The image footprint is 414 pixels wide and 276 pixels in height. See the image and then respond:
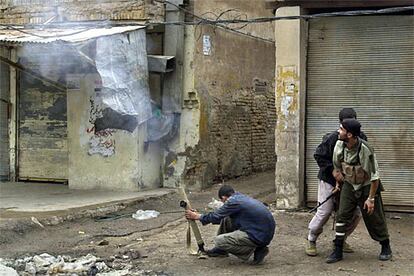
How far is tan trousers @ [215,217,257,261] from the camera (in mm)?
6215

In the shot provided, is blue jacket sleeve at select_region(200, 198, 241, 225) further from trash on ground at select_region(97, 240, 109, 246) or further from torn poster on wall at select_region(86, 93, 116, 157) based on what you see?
torn poster on wall at select_region(86, 93, 116, 157)

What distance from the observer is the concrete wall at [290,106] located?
29.4 feet

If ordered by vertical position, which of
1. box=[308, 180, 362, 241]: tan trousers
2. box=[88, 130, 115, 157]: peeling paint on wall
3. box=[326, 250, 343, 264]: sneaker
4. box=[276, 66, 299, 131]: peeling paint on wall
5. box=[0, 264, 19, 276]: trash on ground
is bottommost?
box=[0, 264, 19, 276]: trash on ground

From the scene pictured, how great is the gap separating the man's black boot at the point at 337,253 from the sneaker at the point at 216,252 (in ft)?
3.75

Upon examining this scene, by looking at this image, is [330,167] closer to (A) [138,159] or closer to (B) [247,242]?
(B) [247,242]

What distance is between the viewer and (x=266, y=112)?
48.2ft

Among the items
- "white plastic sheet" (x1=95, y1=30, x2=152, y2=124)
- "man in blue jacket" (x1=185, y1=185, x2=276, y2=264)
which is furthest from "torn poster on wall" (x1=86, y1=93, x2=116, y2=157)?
"man in blue jacket" (x1=185, y1=185, x2=276, y2=264)

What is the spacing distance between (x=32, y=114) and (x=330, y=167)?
8.16m

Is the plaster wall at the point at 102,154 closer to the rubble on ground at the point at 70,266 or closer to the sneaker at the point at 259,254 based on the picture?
the rubble on ground at the point at 70,266

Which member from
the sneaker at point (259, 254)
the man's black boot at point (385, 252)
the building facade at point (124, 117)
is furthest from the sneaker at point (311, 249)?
the building facade at point (124, 117)

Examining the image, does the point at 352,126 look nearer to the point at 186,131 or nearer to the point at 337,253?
the point at 337,253

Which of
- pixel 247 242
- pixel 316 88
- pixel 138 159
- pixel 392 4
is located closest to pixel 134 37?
pixel 138 159

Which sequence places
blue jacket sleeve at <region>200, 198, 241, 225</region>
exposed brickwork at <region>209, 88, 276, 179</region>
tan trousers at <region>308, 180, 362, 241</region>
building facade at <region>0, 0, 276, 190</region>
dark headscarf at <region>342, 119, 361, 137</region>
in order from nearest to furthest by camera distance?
dark headscarf at <region>342, 119, 361, 137</region>
blue jacket sleeve at <region>200, 198, 241, 225</region>
tan trousers at <region>308, 180, 362, 241</region>
building facade at <region>0, 0, 276, 190</region>
exposed brickwork at <region>209, 88, 276, 179</region>

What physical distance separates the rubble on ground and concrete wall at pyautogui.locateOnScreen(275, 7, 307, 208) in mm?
3205
